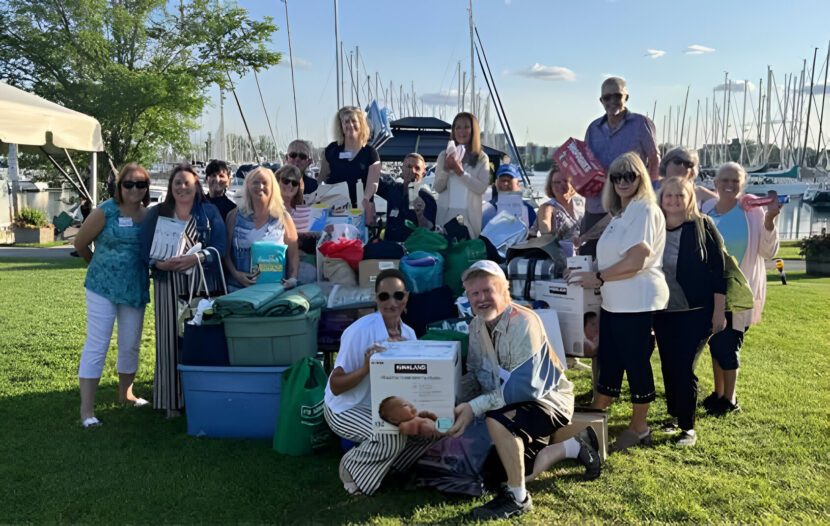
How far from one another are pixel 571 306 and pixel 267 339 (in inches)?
77.5

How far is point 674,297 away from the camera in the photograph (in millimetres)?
3852

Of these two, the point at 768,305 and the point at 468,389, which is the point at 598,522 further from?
the point at 768,305

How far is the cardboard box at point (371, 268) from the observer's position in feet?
15.6

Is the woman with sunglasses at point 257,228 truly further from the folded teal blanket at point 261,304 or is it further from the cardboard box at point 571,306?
the cardboard box at point 571,306

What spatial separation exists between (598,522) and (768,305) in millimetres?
7578

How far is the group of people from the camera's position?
3.23 meters

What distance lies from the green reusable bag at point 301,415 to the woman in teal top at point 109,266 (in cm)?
138

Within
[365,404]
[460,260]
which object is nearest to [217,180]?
[460,260]

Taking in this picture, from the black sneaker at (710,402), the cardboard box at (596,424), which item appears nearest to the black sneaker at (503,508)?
the cardboard box at (596,424)

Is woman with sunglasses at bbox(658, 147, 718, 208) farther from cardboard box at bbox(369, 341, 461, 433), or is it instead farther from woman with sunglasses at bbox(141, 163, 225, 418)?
woman with sunglasses at bbox(141, 163, 225, 418)

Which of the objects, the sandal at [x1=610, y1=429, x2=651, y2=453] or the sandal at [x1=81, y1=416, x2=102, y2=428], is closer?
the sandal at [x1=610, y1=429, x2=651, y2=453]

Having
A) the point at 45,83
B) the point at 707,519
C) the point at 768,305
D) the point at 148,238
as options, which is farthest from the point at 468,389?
the point at 45,83

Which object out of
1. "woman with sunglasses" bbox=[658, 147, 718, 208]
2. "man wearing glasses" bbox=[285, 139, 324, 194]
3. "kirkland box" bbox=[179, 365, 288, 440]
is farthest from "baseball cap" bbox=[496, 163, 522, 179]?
"kirkland box" bbox=[179, 365, 288, 440]

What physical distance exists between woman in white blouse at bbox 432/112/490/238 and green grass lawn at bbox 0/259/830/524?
180cm
